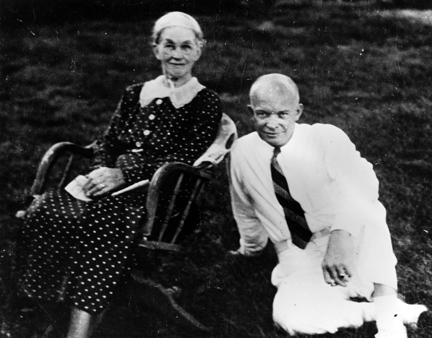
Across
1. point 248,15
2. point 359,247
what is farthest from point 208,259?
point 248,15

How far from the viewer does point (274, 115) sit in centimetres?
255

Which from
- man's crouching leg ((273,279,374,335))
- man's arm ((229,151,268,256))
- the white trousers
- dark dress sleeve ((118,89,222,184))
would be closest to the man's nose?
man's arm ((229,151,268,256))

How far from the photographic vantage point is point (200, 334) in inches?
111

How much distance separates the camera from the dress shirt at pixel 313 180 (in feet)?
8.41

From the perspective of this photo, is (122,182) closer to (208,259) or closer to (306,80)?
(208,259)

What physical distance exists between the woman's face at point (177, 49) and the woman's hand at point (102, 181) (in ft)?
1.98

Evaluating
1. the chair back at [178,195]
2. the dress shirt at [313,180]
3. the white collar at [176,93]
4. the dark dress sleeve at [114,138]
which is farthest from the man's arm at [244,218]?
the dark dress sleeve at [114,138]

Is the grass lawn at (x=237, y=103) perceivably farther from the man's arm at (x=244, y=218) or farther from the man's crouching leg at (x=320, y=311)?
the man's crouching leg at (x=320, y=311)

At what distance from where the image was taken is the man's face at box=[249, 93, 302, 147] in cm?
253

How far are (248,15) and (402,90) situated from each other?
4.71ft

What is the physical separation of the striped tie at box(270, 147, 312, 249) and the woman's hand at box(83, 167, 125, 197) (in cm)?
71

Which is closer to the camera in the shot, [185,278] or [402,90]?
[185,278]

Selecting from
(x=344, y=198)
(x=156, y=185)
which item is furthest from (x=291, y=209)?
(x=156, y=185)

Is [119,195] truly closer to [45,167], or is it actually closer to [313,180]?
[45,167]
